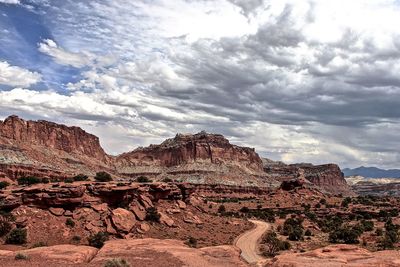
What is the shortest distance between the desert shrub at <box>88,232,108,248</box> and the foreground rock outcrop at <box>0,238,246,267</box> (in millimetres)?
6089

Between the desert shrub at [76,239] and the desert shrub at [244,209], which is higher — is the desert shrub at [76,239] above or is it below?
below

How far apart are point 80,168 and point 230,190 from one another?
6116 cm

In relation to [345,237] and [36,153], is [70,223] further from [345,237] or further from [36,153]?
[36,153]

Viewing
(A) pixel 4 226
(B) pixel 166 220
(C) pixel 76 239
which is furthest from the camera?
(B) pixel 166 220

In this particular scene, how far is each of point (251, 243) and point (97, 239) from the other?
22517 millimetres

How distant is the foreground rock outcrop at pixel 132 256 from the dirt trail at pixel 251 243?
8128 mm

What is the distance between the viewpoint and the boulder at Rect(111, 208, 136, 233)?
2042 inches

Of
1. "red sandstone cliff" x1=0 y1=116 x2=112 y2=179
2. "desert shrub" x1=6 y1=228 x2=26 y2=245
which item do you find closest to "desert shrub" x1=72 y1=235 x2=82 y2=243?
"desert shrub" x1=6 y1=228 x2=26 y2=245

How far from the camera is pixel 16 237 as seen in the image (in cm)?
4588

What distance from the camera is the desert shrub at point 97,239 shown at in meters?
45.4

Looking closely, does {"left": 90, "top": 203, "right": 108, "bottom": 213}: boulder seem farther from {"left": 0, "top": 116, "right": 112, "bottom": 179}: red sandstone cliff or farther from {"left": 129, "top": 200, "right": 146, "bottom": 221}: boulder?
{"left": 0, "top": 116, "right": 112, "bottom": 179}: red sandstone cliff

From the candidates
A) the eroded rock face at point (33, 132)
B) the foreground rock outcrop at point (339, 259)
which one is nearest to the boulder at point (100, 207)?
the foreground rock outcrop at point (339, 259)

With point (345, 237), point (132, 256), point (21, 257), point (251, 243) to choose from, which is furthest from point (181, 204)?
point (21, 257)

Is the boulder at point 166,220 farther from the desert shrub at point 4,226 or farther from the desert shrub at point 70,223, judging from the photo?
the desert shrub at point 4,226
